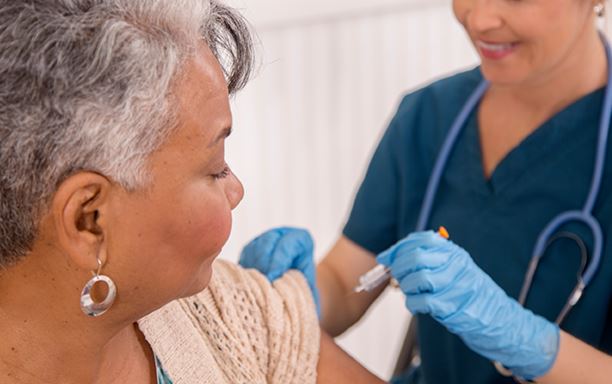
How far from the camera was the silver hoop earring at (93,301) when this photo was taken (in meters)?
1.04

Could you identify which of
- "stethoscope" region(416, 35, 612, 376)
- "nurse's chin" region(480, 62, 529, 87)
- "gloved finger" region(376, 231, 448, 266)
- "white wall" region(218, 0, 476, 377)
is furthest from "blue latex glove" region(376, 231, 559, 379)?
"white wall" region(218, 0, 476, 377)

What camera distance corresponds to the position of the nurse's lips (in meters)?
1.54

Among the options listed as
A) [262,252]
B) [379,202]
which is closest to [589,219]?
[379,202]

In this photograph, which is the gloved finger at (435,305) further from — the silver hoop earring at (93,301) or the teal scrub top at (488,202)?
the silver hoop earring at (93,301)

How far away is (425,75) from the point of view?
2.71 m

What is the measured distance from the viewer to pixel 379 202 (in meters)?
1.80

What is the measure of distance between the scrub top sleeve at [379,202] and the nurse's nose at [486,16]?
0.35 metres

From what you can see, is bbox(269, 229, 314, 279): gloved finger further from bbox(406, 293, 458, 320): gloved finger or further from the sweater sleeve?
bbox(406, 293, 458, 320): gloved finger

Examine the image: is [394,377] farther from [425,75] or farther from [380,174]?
[425,75]

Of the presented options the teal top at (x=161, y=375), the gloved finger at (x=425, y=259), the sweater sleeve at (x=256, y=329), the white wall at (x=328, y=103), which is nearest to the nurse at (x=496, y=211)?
the gloved finger at (x=425, y=259)

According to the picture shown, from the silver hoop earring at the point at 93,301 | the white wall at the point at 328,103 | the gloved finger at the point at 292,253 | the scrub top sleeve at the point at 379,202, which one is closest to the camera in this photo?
the silver hoop earring at the point at 93,301

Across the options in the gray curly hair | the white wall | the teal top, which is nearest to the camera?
the gray curly hair

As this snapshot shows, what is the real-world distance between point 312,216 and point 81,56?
2.03 meters

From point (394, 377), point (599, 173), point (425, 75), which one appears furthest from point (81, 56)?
point (425, 75)
